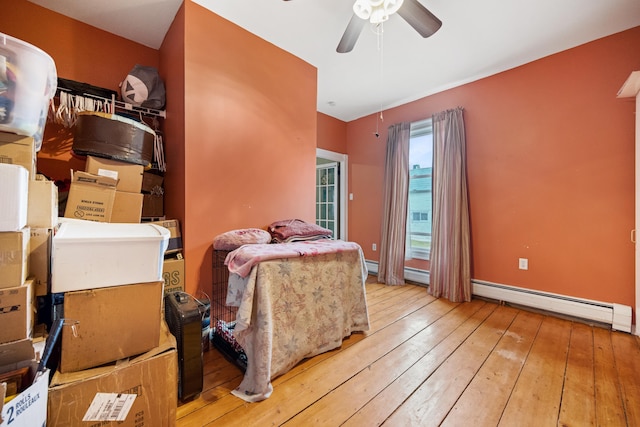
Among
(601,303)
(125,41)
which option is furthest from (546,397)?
(125,41)

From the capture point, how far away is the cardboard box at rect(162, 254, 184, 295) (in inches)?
70.8

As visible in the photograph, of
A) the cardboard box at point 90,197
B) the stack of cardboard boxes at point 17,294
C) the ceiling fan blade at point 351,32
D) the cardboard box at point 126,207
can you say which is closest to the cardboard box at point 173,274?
the cardboard box at point 126,207

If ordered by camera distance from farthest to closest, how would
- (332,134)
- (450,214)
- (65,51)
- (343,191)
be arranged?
(343,191), (332,134), (450,214), (65,51)

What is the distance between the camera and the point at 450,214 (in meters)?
3.09

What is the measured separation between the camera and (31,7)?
1.88 metres

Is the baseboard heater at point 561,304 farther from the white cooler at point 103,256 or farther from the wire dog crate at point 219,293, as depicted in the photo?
the white cooler at point 103,256

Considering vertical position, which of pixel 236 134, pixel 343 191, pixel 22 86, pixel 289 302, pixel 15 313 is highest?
pixel 236 134

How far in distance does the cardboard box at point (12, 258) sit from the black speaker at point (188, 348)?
654mm

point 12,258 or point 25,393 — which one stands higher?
point 12,258

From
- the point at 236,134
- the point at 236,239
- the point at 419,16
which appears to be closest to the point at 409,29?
the point at 419,16

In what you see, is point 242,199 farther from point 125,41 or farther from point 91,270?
point 125,41

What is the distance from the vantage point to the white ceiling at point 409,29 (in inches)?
76.5

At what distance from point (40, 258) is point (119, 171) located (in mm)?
767

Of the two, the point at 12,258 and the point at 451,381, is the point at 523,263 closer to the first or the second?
the point at 451,381
